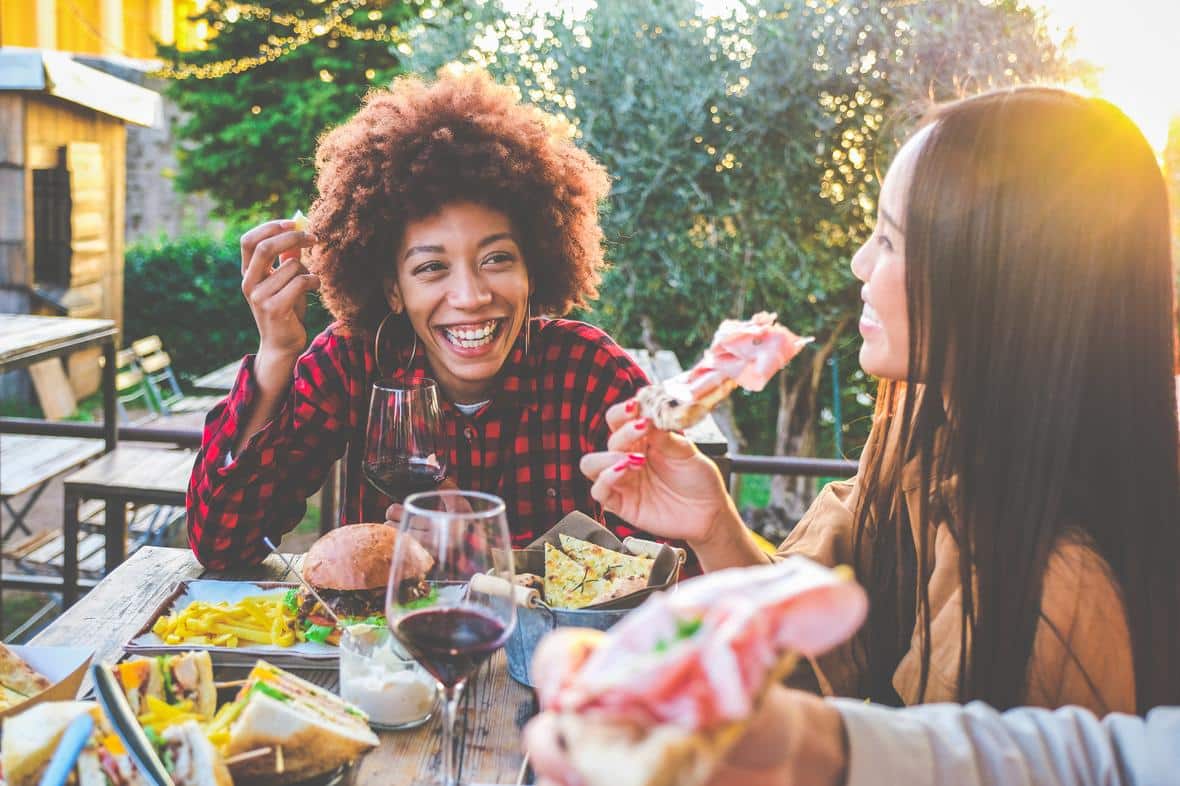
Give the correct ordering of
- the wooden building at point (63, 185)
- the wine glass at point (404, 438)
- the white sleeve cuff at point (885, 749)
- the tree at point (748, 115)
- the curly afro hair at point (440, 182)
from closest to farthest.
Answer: the white sleeve cuff at point (885, 749), the wine glass at point (404, 438), the curly afro hair at point (440, 182), the tree at point (748, 115), the wooden building at point (63, 185)

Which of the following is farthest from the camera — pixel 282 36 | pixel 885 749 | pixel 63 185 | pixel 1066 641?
pixel 282 36

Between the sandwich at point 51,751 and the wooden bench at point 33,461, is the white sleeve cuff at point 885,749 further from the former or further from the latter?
the wooden bench at point 33,461

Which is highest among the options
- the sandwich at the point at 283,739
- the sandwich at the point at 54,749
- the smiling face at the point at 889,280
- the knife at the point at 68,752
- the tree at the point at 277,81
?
the tree at the point at 277,81

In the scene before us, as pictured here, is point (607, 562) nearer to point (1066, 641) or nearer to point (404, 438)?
point (404, 438)

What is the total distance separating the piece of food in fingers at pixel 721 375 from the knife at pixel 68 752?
2.80 ft

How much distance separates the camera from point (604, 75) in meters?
5.65

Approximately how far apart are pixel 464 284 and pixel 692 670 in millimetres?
1802

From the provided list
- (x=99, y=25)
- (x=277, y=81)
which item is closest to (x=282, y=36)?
(x=277, y=81)

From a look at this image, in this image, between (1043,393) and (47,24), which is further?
(47,24)

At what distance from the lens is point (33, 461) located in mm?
4750

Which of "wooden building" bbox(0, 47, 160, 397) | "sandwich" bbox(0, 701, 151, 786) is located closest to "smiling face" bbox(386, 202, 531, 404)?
"sandwich" bbox(0, 701, 151, 786)

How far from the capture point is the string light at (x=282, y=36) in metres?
12.3

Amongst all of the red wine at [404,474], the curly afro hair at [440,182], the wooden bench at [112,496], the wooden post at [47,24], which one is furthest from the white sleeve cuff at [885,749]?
the wooden post at [47,24]

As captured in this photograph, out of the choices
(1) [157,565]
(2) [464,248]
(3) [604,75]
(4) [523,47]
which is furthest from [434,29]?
(1) [157,565]
